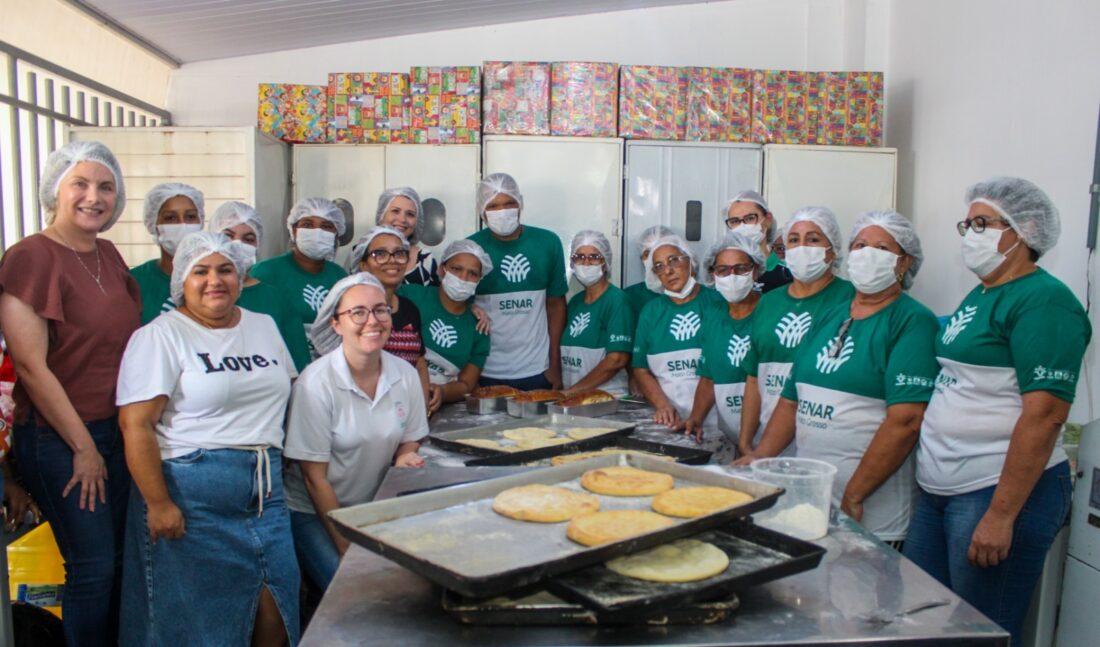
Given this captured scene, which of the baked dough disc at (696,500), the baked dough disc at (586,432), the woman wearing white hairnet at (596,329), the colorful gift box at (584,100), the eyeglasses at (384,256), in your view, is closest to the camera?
the baked dough disc at (696,500)

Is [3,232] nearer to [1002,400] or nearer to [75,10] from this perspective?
[75,10]

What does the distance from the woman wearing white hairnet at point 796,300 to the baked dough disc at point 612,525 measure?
1.42 metres

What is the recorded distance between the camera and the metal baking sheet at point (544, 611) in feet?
4.06

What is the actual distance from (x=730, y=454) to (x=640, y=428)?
36 cm

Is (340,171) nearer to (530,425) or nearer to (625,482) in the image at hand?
(530,425)

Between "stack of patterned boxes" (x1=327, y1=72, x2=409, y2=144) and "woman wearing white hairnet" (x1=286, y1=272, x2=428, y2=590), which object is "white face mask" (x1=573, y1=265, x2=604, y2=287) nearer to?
"woman wearing white hairnet" (x1=286, y1=272, x2=428, y2=590)

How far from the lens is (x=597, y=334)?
3912 mm

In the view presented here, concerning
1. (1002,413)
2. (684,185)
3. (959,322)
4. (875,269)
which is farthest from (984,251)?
(684,185)

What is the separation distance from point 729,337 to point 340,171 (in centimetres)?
275

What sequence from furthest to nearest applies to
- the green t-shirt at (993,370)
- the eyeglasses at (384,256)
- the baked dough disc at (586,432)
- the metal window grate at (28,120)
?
the metal window grate at (28,120), the eyeglasses at (384,256), the baked dough disc at (586,432), the green t-shirt at (993,370)

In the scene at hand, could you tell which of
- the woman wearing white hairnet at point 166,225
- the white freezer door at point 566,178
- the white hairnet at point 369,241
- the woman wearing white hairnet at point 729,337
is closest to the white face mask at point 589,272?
the woman wearing white hairnet at point 729,337

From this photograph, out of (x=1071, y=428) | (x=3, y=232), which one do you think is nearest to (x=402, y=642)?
(x=1071, y=428)

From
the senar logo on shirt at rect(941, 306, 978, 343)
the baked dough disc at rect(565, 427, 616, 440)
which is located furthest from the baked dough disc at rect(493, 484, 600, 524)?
the senar logo on shirt at rect(941, 306, 978, 343)

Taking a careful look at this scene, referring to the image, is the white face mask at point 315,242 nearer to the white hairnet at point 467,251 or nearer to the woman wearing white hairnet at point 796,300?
the white hairnet at point 467,251
